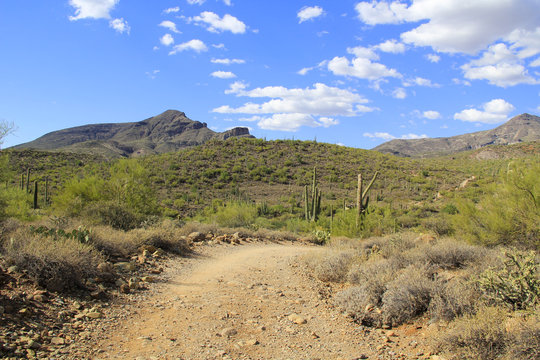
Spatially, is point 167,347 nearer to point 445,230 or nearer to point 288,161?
point 445,230

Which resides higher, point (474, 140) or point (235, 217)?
point (474, 140)

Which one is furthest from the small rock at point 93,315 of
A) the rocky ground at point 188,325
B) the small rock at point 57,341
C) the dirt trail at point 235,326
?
the small rock at point 57,341

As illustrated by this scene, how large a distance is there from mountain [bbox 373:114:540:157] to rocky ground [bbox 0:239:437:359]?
417 feet

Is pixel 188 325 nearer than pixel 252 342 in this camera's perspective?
No

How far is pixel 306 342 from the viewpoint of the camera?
518 centimetres

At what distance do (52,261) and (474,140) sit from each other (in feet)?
504

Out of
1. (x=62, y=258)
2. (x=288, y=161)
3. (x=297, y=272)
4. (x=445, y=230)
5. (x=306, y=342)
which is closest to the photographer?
(x=306, y=342)

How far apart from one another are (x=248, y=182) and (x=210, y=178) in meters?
4.83

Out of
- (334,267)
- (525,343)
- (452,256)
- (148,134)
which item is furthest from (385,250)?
(148,134)

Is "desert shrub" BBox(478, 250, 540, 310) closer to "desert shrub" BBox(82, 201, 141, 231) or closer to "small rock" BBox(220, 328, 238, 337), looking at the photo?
"small rock" BBox(220, 328, 238, 337)

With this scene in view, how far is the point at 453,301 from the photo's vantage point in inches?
207

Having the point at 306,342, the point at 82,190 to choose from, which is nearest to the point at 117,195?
the point at 82,190

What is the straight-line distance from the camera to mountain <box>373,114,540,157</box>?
128750 mm

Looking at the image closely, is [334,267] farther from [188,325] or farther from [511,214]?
[511,214]
